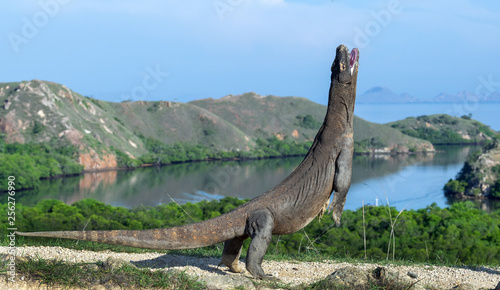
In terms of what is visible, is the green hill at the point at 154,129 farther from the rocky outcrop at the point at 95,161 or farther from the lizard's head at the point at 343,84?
the lizard's head at the point at 343,84

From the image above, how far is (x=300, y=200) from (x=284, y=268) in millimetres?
2246

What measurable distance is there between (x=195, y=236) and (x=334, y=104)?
11.1ft

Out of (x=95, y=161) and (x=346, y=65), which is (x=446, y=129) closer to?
(x=95, y=161)

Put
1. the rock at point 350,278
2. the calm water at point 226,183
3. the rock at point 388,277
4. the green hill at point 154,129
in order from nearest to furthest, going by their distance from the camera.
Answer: the rock at point 350,278
the rock at point 388,277
the calm water at point 226,183
the green hill at point 154,129

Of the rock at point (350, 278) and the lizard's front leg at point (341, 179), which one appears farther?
the lizard's front leg at point (341, 179)

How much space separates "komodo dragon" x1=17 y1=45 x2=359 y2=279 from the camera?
32.1ft

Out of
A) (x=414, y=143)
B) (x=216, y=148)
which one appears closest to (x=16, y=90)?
(x=216, y=148)

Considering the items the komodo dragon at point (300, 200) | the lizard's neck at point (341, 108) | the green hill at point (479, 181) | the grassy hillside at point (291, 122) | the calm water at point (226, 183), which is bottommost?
the calm water at point (226, 183)

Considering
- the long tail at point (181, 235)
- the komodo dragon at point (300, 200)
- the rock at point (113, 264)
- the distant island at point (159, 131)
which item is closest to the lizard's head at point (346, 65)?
the komodo dragon at point (300, 200)

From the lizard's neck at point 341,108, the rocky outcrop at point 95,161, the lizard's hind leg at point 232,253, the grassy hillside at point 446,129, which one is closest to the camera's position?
the lizard's neck at point 341,108

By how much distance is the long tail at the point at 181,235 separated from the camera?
952cm

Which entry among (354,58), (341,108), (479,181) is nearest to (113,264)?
(341,108)

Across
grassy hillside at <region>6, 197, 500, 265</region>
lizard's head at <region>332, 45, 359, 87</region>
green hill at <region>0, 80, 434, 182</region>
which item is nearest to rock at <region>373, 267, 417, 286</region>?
lizard's head at <region>332, 45, 359, 87</region>

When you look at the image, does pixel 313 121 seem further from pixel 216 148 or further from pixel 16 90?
pixel 16 90
